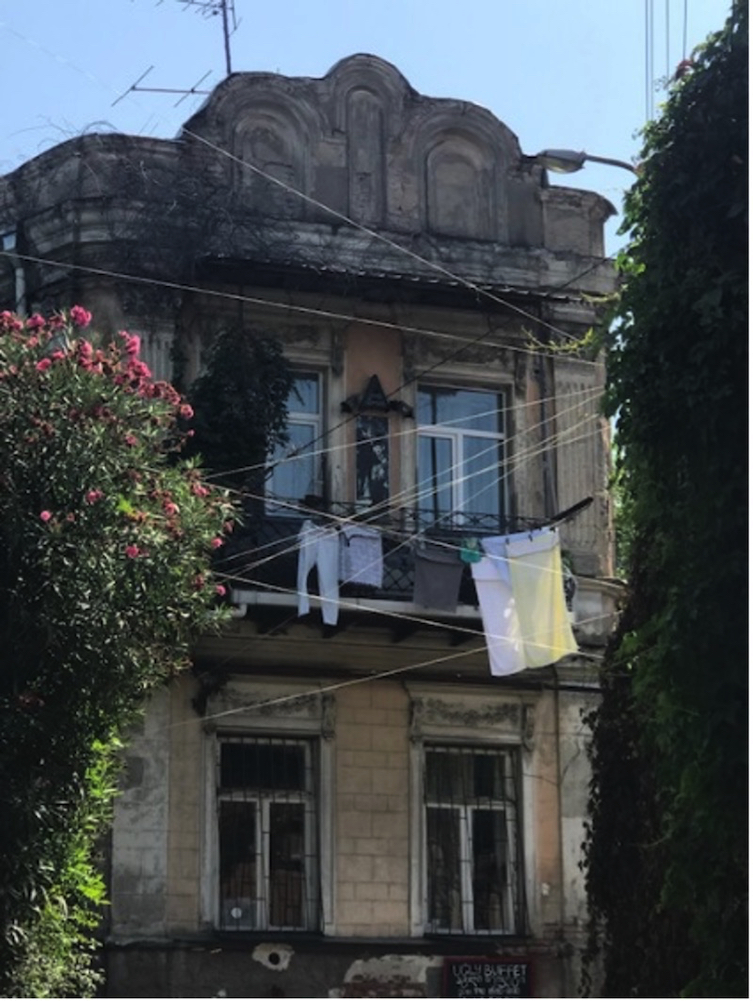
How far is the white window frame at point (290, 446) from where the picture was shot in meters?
18.7

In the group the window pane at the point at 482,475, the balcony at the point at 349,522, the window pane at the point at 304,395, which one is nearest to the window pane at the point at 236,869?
the balcony at the point at 349,522

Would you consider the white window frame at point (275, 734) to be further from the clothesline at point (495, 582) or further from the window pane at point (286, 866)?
the clothesline at point (495, 582)

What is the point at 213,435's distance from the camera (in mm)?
18000

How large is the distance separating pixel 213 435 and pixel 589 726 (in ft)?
15.6

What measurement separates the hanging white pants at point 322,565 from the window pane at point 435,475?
5.38 feet

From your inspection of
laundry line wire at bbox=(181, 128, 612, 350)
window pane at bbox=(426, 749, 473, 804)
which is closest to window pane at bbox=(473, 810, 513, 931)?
window pane at bbox=(426, 749, 473, 804)

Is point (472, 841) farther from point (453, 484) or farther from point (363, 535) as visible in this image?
point (453, 484)

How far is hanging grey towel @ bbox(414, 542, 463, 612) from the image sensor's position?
18.0m

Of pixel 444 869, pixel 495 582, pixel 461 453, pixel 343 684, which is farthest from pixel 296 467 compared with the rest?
pixel 444 869

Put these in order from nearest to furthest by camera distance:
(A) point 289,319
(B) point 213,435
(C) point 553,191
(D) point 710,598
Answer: (D) point 710,598
(B) point 213,435
(A) point 289,319
(C) point 553,191

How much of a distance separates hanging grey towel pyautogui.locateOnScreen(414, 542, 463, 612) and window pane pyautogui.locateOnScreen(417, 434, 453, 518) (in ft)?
3.93

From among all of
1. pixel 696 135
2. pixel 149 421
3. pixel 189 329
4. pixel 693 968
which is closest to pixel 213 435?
pixel 189 329

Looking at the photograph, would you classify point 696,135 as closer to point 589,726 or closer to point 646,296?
point 646,296

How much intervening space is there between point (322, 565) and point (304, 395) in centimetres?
247
